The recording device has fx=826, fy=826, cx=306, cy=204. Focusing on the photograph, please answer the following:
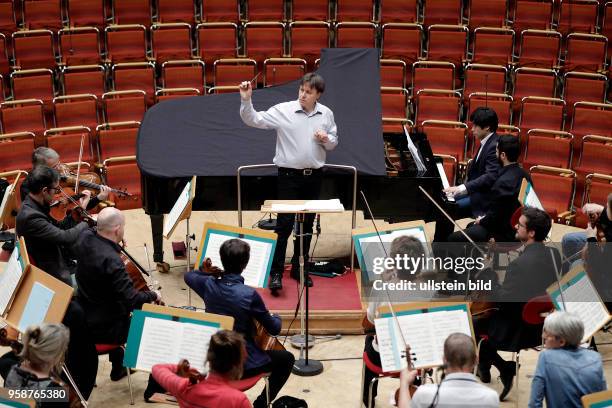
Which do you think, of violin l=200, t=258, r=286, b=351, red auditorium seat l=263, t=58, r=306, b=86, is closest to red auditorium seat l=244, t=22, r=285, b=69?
red auditorium seat l=263, t=58, r=306, b=86

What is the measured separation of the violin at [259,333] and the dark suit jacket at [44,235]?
1.11 m

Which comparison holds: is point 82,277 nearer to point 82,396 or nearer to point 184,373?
point 82,396

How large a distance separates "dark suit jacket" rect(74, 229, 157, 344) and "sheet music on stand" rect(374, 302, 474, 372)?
5.16ft

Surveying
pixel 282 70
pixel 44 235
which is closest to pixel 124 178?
pixel 282 70

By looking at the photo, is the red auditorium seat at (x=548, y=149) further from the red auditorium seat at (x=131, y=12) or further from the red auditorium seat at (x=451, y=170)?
the red auditorium seat at (x=131, y=12)

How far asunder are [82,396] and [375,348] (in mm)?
1836

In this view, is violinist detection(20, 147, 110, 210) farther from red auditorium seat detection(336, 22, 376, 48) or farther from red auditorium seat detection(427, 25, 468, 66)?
red auditorium seat detection(427, 25, 468, 66)

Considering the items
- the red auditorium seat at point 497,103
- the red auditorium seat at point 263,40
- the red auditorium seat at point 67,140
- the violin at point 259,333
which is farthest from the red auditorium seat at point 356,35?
the violin at point 259,333

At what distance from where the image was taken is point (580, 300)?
501cm

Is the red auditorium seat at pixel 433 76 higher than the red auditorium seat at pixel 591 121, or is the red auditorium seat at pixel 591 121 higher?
the red auditorium seat at pixel 433 76

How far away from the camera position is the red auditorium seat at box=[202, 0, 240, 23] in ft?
37.3

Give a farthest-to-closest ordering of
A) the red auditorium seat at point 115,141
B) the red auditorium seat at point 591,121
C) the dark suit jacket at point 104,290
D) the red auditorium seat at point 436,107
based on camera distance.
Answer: the red auditorium seat at point 436,107 < the red auditorium seat at point 591,121 < the red auditorium seat at point 115,141 < the dark suit jacket at point 104,290

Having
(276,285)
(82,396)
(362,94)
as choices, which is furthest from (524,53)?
(82,396)

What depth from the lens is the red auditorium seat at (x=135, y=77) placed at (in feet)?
33.3
